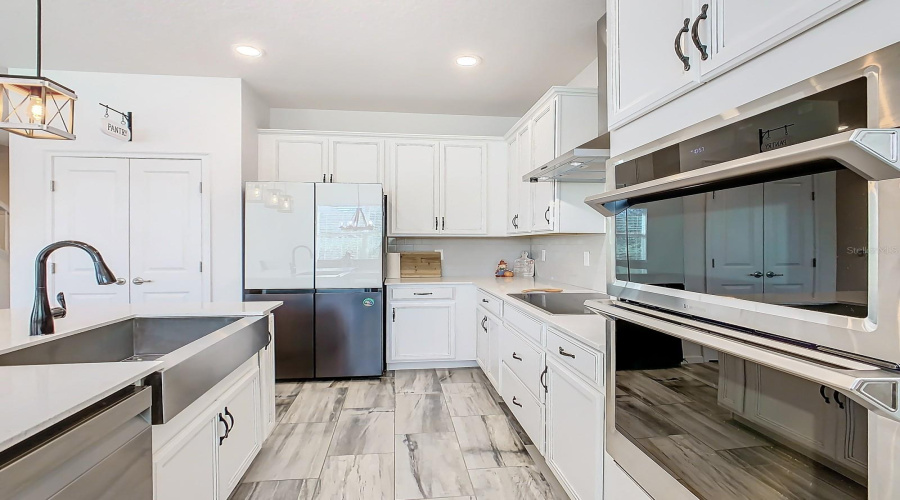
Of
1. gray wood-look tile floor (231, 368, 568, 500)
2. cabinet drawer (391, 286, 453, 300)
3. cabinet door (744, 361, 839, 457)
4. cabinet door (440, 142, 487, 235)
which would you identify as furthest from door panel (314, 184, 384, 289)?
cabinet door (744, 361, 839, 457)

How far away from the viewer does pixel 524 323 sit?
7.49 feet

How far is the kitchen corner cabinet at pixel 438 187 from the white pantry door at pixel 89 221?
86.3 inches

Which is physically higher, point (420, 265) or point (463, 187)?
point (463, 187)

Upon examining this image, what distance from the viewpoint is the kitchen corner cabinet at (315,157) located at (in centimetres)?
375

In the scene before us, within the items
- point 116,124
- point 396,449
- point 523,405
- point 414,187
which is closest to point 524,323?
point 523,405

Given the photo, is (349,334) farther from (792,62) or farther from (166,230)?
(792,62)

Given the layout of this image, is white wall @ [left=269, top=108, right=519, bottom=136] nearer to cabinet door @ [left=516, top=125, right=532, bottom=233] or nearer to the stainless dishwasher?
cabinet door @ [left=516, top=125, right=532, bottom=233]

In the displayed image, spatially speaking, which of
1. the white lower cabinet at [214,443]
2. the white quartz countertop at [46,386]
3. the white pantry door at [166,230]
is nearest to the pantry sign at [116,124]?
the white pantry door at [166,230]

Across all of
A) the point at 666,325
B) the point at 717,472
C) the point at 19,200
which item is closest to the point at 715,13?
the point at 666,325

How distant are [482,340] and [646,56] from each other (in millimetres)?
2668

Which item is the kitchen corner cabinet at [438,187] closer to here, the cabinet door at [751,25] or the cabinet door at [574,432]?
the cabinet door at [574,432]

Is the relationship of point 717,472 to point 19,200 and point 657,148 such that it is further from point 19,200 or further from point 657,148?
point 19,200

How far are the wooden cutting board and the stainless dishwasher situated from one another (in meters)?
3.02

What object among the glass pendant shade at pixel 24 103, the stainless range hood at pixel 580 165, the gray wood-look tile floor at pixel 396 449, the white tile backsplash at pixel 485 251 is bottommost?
the gray wood-look tile floor at pixel 396 449
